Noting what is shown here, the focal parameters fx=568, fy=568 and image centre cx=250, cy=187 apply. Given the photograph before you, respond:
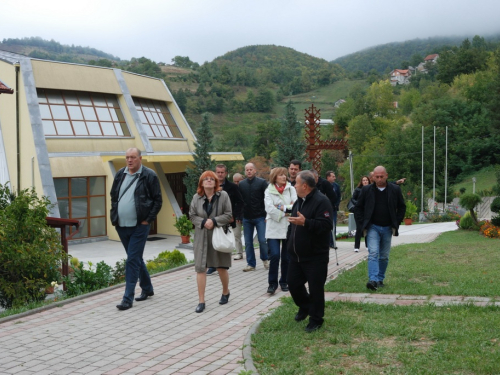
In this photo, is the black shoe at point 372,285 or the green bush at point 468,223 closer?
the black shoe at point 372,285

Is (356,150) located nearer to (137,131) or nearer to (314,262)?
(137,131)

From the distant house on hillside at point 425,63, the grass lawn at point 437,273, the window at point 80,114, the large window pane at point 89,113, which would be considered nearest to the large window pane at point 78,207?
the window at point 80,114

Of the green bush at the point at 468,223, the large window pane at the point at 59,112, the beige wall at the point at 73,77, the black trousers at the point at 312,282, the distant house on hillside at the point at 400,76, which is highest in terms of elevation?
the distant house on hillside at the point at 400,76

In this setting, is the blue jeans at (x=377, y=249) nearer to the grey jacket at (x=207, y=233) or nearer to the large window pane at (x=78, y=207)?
the grey jacket at (x=207, y=233)

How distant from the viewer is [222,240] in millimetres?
7770

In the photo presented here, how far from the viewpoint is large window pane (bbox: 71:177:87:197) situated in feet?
80.1

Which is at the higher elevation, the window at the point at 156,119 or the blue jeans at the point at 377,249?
the window at the point at 156,119

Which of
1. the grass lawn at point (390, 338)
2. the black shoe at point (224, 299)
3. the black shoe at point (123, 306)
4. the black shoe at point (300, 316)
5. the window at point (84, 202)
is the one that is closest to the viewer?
the grass lawn at point (390, 338)

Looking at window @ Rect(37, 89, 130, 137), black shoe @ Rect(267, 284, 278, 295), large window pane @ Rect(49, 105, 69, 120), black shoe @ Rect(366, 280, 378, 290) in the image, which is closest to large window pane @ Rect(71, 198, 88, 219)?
window @ Rect(37, 89, 130, 137)

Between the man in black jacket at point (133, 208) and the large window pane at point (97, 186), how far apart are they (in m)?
17.7

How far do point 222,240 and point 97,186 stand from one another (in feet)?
60.8

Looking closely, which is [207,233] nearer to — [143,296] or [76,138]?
[143,296]

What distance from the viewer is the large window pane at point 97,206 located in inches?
983

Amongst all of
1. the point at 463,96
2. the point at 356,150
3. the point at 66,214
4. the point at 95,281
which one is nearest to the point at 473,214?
the point at 95,281
